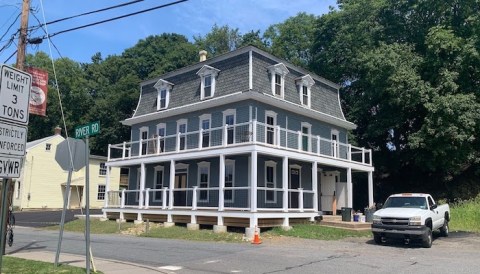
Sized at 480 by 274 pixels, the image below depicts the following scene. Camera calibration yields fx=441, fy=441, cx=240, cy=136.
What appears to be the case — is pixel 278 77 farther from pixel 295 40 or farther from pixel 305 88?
pixel 295 40

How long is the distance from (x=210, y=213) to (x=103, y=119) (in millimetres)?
37210

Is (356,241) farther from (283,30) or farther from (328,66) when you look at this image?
(283,30)

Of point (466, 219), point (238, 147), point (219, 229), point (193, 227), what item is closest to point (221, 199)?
point (219, 229)

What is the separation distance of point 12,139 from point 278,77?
21349mm

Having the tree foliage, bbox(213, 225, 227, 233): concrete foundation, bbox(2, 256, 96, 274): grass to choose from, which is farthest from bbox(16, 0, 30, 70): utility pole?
the tree foliage

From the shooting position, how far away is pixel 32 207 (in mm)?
45312

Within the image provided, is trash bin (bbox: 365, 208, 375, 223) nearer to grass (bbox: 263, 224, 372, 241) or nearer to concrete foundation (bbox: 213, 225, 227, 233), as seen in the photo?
grass (bbox: 263, 224, 372, 241)

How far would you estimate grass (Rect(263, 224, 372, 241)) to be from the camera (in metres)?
20.4

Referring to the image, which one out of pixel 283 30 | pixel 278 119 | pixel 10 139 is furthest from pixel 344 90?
pixel 10 139

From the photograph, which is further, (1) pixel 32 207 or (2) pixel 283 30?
(2) pixel 283 30

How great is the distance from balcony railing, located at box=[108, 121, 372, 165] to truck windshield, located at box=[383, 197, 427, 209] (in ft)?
20.5

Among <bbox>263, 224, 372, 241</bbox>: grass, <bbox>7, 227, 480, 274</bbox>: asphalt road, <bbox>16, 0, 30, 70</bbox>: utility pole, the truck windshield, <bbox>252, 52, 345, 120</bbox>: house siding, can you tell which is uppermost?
<bbox>252, 52, 345, 120</bbox>: house siding

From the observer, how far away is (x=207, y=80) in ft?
89.8

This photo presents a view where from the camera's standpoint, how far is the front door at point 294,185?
85.5ft
